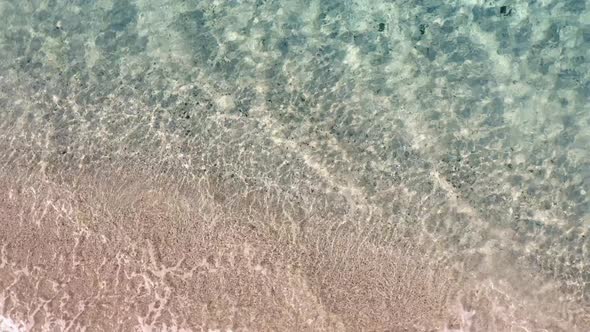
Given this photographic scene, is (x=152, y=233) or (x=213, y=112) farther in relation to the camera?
(x=213, y=112)

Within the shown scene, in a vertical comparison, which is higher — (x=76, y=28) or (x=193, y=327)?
(x=76, y=28)

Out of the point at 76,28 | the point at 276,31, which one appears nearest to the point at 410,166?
the point at 276,31

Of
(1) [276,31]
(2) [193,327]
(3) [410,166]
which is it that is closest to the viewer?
(2) [193,327]

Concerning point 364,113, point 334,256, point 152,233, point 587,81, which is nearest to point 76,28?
point 152,233

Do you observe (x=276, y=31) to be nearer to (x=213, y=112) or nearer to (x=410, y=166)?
(x=213, y=112)

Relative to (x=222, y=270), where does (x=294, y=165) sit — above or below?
above

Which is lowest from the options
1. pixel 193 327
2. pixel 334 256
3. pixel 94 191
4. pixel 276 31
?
pixel 193 327

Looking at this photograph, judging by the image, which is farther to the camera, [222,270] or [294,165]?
[294,165]

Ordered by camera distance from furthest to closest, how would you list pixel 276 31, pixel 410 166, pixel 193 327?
pixel 276 31 → pixel 410 166 → pixel 193 327
